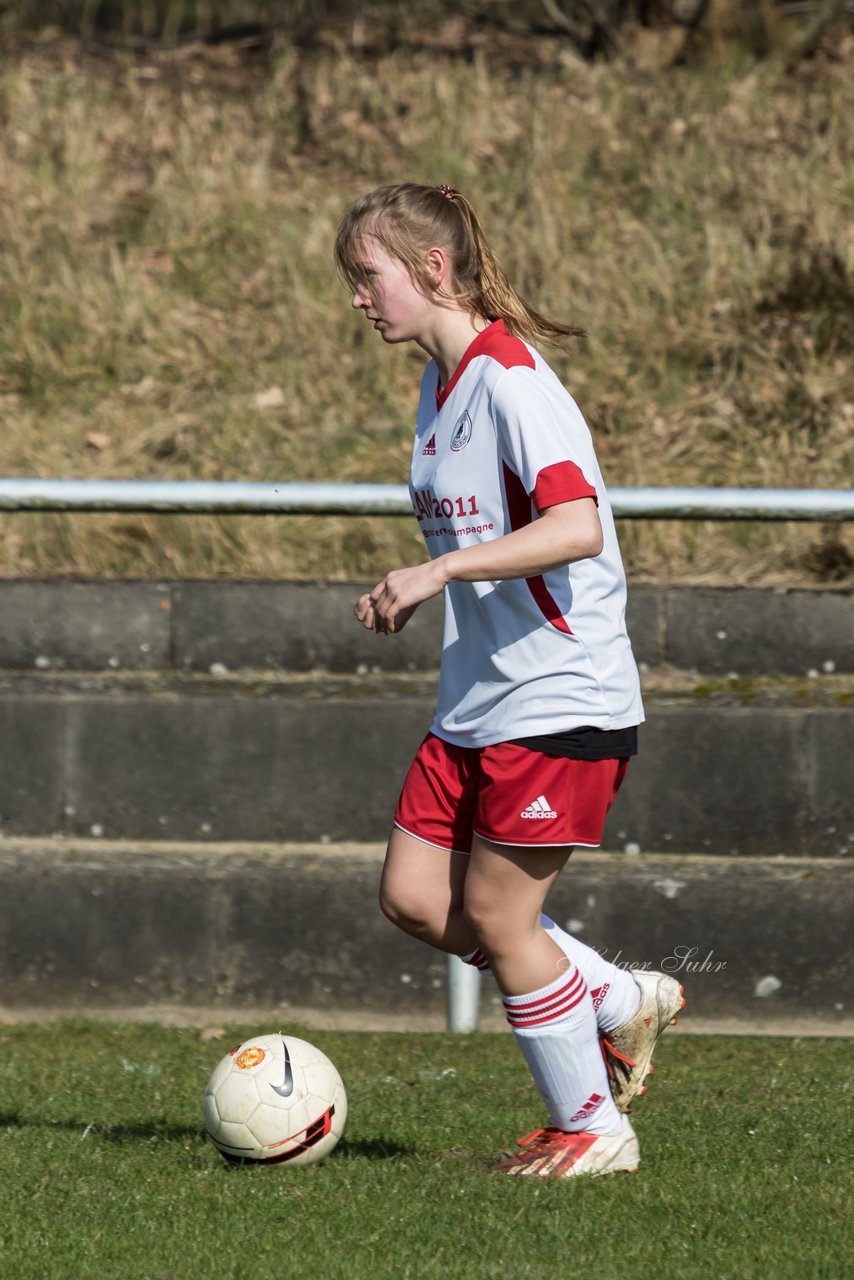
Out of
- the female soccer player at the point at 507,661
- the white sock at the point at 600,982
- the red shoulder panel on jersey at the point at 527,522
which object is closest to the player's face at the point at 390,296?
the female soccer player at the point at 507,661

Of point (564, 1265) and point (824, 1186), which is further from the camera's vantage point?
point (824, 1186)

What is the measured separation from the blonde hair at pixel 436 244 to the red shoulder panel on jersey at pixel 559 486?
1.17 ft

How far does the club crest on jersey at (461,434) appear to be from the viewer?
3707mm

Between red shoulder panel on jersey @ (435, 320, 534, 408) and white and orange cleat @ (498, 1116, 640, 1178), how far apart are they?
1.70 m

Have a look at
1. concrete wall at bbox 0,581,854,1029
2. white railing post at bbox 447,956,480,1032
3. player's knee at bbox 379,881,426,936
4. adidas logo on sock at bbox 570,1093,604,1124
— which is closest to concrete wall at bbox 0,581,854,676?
concrete wall at bbox 0,581,854,1029

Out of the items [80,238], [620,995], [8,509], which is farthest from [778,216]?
[620,995]

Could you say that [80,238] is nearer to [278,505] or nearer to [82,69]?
[82,69]

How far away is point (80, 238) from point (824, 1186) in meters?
7.45

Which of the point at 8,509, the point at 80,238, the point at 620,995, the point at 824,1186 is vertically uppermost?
the point at 80,238

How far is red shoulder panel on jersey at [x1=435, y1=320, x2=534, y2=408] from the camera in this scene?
12.1 feet

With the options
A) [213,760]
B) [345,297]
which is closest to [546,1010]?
[213,760]

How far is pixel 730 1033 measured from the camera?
594 cm

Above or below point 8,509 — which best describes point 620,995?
below

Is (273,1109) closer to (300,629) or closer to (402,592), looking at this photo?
(402,592)
